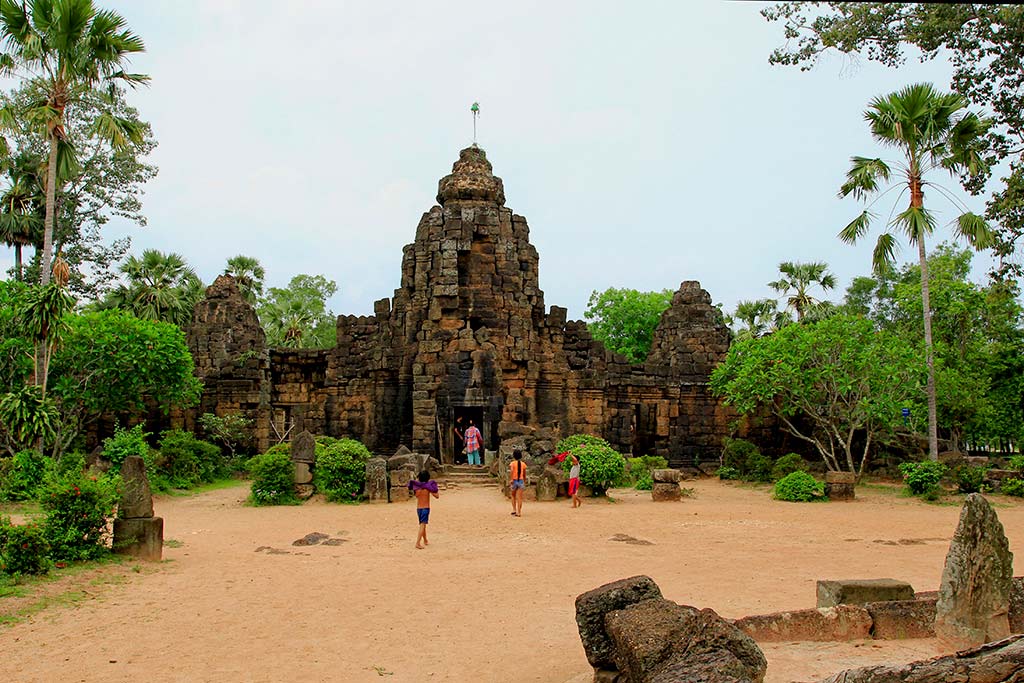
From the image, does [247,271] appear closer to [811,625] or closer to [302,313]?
[302,313]

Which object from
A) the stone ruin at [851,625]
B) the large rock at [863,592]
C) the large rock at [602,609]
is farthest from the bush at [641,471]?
the large rock at [602,609]

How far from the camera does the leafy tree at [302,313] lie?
40594mm

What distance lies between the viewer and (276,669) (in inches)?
231

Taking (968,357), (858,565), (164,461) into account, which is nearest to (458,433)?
(164,461)

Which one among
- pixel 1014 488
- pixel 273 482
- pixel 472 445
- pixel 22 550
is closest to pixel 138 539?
pixel 22 550

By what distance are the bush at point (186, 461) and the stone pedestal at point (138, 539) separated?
8359 mm

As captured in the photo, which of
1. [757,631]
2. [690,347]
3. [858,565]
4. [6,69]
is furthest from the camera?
[690,347]

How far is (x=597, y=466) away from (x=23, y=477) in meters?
10.7

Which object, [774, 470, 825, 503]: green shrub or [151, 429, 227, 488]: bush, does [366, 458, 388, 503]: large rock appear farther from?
[774, 470, 825, 503]: green shrub

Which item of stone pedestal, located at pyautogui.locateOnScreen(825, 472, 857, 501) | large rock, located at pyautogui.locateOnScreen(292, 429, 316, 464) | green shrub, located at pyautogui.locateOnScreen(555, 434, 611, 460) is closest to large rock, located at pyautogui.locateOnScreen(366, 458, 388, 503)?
large rock, located at pyautogui.locateOnScreen(292, 429, 316, 464)

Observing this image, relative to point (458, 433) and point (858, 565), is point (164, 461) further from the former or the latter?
point (858, 565)

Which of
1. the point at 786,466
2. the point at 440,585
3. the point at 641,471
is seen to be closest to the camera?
the point at 440,585

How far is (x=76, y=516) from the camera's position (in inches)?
362

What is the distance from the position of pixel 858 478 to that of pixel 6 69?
20.6 metres
